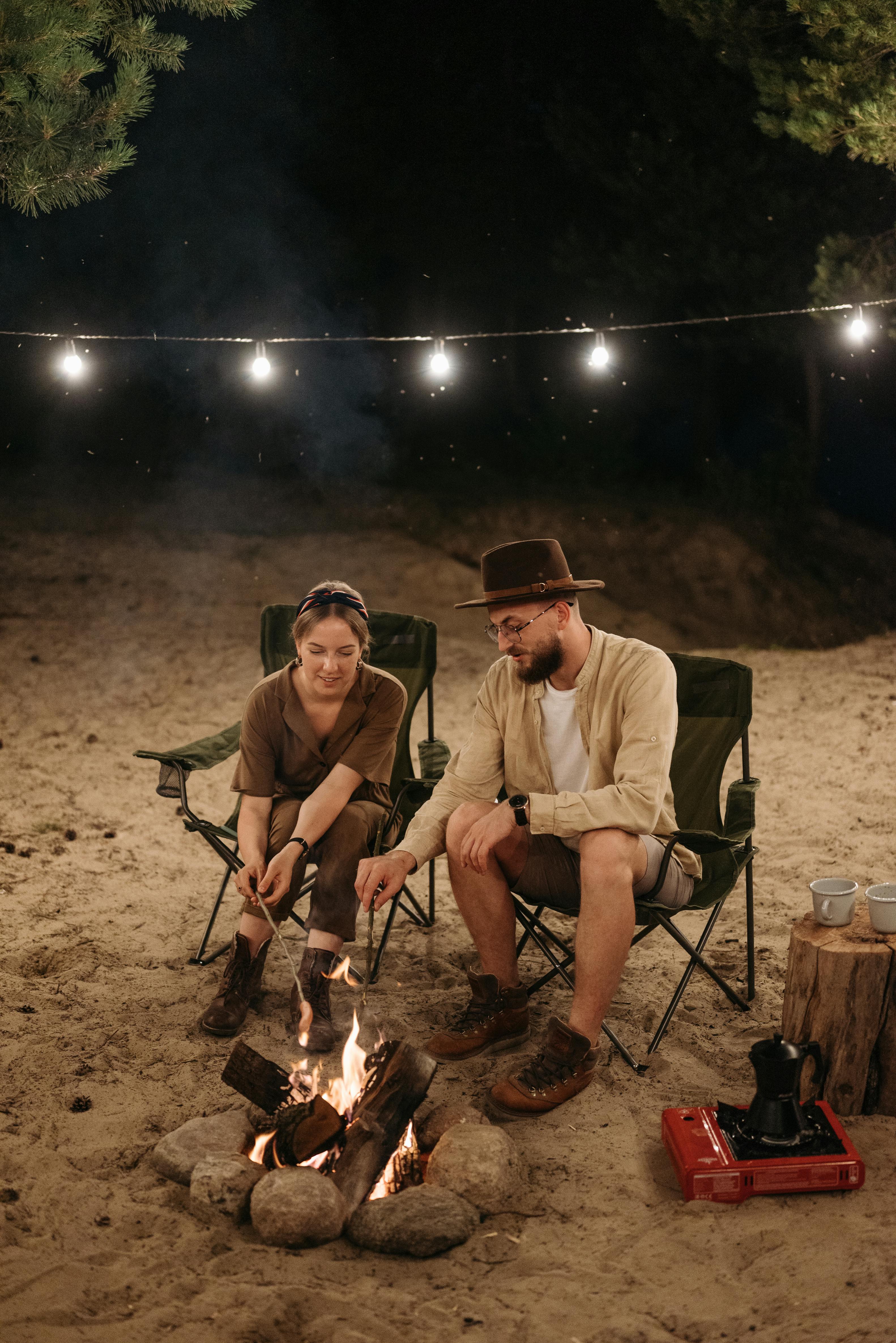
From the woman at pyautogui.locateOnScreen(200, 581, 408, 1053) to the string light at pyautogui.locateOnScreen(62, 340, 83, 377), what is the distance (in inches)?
104

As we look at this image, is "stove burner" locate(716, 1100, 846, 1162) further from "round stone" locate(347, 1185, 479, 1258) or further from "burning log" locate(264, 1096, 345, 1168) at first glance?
"burning log" locate(264, 1096, 345, 1168)

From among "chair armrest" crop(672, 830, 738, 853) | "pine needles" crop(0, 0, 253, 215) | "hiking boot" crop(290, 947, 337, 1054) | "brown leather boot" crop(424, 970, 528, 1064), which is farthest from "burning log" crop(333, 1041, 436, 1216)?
"pine needles" crop(0, 0, 253, 215)

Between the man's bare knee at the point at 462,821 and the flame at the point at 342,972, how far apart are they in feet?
1.33

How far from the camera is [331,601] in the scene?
9.45 ft

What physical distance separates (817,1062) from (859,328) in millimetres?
3929

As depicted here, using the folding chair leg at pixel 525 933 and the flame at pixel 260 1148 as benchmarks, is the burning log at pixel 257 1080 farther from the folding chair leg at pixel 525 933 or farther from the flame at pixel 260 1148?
the folding chair leg at pixel 525 933

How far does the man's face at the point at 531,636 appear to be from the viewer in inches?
103

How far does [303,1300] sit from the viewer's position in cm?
184

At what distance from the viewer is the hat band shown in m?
2.57

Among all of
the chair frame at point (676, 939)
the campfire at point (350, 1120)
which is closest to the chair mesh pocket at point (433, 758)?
the chair frame at point (676, 939)

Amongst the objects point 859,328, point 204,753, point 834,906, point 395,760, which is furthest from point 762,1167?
point 859,328

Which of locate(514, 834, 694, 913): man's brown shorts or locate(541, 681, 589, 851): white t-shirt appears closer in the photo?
locate(514, 834, 694, 913): man's brown shorts

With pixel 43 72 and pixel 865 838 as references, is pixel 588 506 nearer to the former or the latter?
pixel 865 838

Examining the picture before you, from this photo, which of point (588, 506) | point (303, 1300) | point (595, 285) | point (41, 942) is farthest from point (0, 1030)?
point (595, 285)
